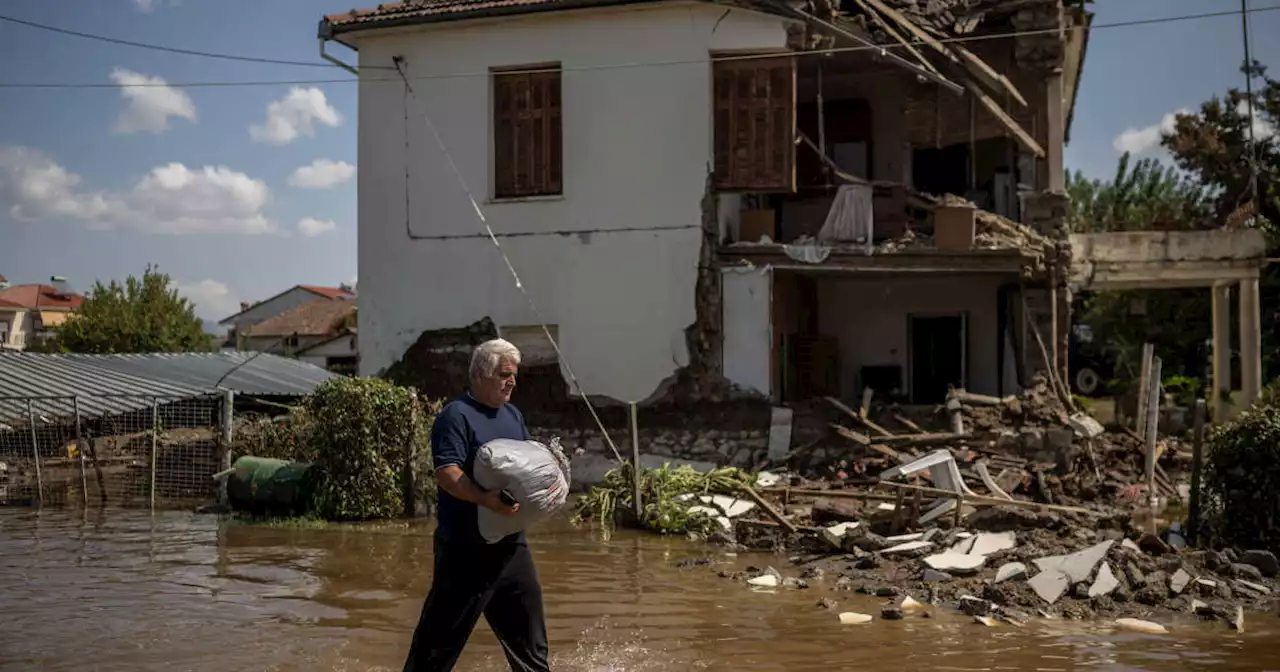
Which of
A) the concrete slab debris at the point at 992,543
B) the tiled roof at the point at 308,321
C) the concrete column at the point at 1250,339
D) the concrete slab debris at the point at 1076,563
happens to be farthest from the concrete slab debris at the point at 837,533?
the tiled roof at the point at 308,321

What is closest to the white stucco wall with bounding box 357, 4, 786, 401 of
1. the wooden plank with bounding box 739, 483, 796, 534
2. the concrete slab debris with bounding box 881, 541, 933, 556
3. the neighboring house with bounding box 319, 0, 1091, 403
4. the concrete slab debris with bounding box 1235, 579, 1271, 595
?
the neighboring house with bounding box 319, 0, 1091, 403

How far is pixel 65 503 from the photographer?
15.4 m

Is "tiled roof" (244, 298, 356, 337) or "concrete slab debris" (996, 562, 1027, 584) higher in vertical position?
"tiled roof" (244, 298, 356, 337)

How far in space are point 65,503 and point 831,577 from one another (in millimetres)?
11177

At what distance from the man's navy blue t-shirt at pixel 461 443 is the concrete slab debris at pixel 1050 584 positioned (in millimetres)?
5266

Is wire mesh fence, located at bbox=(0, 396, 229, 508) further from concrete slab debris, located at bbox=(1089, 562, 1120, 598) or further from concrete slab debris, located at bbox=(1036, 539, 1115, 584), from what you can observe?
concrete slab debris, located at bbox=(1089, 562, 1120, 598)

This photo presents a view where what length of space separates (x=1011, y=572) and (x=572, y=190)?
425 inches

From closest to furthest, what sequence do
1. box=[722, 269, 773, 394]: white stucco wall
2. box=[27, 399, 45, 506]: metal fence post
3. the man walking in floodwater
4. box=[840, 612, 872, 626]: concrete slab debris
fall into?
the man walking in floodwater → box=[840, 612, 872, 626]: concrete slab debris → box=[27, 399, 45, 506]: metal fence post → box=[722, 269, 773, 394]: white stucco wall

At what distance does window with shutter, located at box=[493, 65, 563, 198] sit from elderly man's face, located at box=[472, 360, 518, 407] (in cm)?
1334

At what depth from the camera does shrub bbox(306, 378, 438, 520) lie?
43.3 ft

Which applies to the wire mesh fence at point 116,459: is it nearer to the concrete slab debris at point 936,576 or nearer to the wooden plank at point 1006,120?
the concrete slab debris at point 936,576

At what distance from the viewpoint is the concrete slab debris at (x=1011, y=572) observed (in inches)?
363

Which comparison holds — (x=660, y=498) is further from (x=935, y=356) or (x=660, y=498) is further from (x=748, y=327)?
(x=935, y=356)

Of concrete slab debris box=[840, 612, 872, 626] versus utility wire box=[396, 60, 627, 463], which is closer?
concrete slab debris box=[840, 612, 872, 626]
